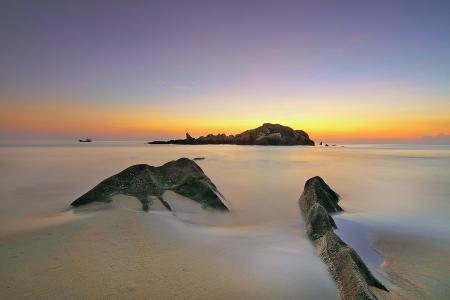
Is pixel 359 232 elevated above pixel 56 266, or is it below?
below

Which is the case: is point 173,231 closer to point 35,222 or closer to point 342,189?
point 35,222

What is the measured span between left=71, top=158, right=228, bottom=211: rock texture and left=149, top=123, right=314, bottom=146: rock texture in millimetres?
84150

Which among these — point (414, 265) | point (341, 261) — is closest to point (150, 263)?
point (341, 261)

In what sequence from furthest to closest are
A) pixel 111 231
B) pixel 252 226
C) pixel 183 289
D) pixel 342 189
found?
pixel 342 189
pixel 252 226
pixel 111 231
pixel 183 289

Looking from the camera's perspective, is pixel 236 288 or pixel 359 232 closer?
pixel 236 288

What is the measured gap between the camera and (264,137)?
92125 millimetres

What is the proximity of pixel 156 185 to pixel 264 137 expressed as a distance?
285 ft

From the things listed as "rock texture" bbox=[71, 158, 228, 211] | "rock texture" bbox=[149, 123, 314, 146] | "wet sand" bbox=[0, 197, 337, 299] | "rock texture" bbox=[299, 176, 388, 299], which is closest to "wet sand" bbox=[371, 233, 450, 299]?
"rock texture" bbox=[299, 176, 388, 299]

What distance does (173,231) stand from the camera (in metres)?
4.73

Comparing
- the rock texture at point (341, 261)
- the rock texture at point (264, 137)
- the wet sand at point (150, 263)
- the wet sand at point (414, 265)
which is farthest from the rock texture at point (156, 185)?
the rock texture at point (264, 137)

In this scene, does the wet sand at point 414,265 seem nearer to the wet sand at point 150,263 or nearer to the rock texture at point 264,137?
the wet sand at point 150,263

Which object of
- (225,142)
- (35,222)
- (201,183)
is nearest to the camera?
(35,222)

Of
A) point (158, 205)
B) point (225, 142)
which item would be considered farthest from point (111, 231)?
point (225, 142)

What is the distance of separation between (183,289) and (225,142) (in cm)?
10520
